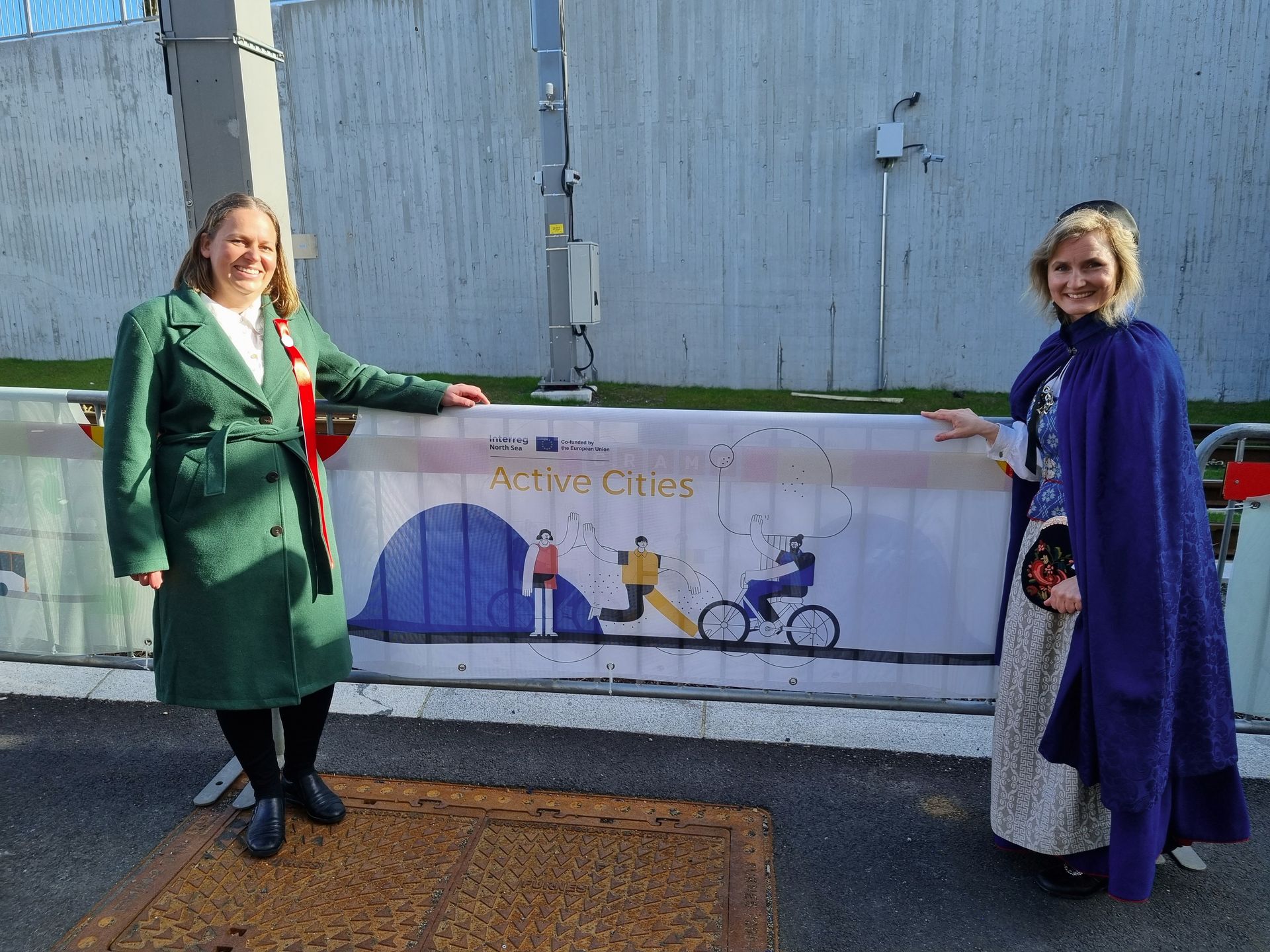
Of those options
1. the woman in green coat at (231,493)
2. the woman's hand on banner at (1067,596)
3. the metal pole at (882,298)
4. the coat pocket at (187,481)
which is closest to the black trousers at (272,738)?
the woman in green coat at (231,493)

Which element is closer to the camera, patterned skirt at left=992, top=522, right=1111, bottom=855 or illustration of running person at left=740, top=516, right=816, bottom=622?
patterned skirt at left=992, top=522, right=1111, bottom=855

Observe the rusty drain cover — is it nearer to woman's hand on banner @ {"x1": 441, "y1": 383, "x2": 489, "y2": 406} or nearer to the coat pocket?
the coat pocket

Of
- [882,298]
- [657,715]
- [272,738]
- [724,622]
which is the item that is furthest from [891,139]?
[272,738]

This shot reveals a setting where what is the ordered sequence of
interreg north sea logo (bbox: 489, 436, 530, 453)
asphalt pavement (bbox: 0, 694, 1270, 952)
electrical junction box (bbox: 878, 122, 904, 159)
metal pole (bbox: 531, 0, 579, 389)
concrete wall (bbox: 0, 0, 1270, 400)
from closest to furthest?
asphalt pavement (bbox: 0, 694, 1270, 952)
interreg north sea logo (bbox: 489, 436, 530, 453)
metal pole (bbox: 531, 0, 579, 389)
concrete wall (bbox: 0, 0, 1270, 400)
electrical junction box (bbox: 878, 122, 904, 159)

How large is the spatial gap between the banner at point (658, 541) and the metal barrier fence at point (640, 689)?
0.13ft

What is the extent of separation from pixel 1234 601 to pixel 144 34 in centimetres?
1930

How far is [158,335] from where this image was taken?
108 inches

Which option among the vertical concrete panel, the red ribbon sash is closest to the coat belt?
the red ribbon sash

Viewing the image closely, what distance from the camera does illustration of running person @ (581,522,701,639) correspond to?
3537 mm

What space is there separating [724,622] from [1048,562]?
119cm

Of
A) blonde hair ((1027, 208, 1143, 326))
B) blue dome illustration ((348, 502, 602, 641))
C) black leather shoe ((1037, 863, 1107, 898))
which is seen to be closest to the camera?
blonde hair ((1027, 208, 1143, 326))

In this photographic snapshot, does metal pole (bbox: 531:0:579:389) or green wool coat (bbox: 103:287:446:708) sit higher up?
metal pole (bbox: 531:0:579:389)

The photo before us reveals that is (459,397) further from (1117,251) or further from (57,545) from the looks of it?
(1117,251)

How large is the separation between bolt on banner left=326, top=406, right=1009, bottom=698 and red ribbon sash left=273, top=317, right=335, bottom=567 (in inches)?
19.3
